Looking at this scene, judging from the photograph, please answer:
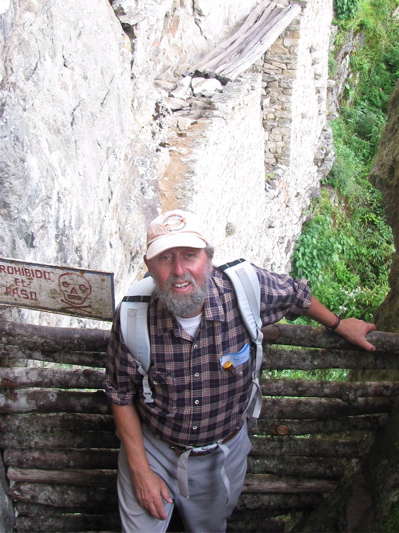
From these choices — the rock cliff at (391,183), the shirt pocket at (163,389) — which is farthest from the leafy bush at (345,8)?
the shirt pocket at (163,389)

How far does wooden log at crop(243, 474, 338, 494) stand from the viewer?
10.0ft

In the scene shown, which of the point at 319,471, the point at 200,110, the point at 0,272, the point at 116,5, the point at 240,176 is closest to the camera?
the point at 0,272

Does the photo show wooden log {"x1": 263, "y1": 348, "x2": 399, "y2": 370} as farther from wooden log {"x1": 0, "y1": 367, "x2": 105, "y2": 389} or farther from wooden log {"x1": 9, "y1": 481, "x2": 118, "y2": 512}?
wooden log {"x1": 9, "y1": 481, "x2": 118, "y2": 512}

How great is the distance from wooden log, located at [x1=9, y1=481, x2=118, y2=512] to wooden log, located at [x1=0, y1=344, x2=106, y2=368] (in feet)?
2.44

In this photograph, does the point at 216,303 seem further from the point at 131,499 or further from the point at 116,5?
the point at 116,5

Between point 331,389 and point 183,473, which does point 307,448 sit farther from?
point 183,473

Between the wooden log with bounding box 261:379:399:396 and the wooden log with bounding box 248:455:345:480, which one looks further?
the wooden log with bounding box 248:455:345:480

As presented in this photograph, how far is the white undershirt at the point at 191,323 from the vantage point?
2.29 metres

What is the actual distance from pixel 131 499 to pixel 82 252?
2.59m

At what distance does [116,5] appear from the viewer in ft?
19.3

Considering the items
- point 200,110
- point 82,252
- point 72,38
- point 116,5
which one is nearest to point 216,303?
point 82,252

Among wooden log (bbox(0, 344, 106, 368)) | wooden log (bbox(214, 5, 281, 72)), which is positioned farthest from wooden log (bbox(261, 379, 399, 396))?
wooden log (bbox(214, 5, 281, 72))

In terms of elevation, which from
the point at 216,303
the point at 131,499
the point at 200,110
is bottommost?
the point at 131,499

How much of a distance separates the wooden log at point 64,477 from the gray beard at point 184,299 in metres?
1.30
